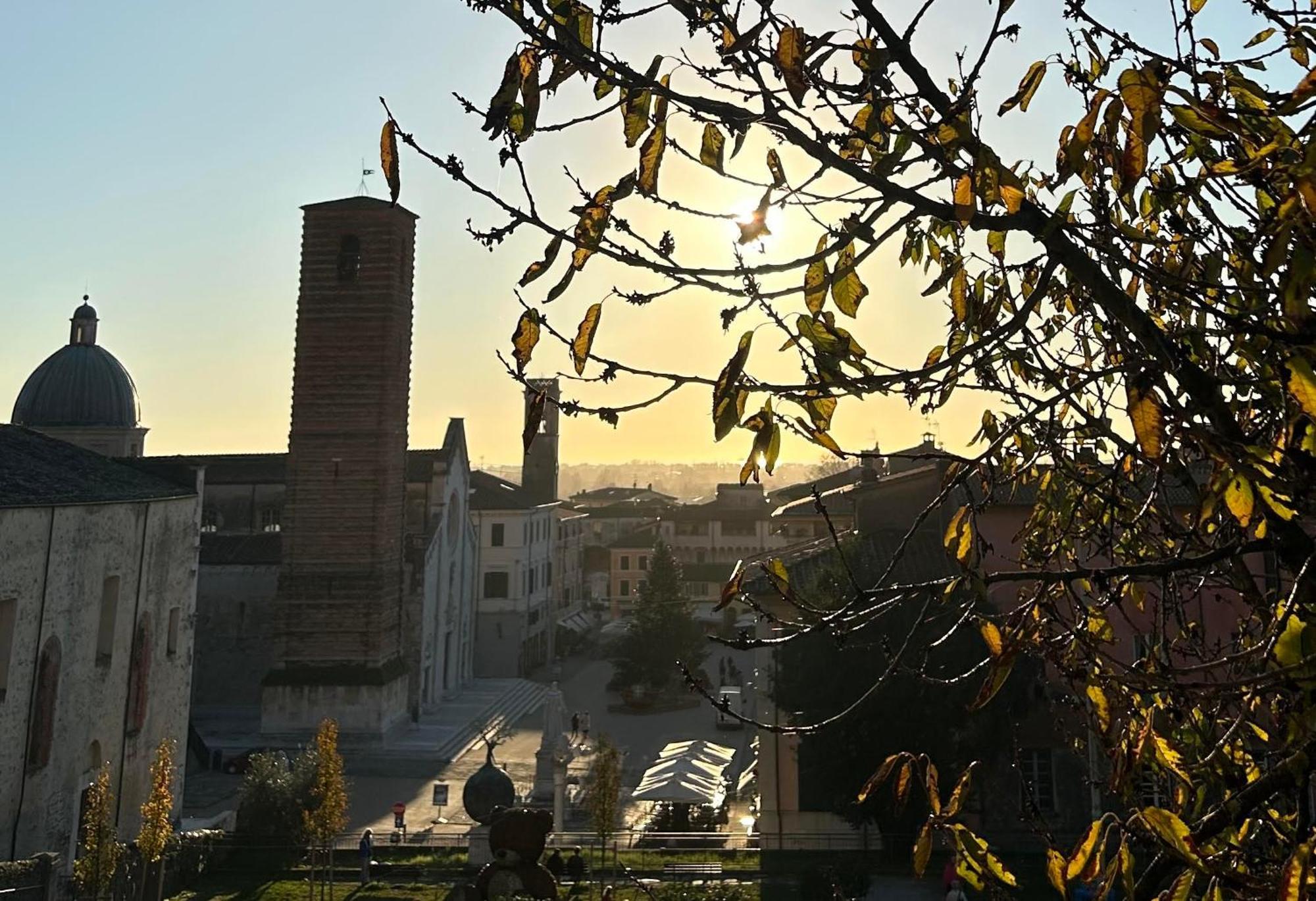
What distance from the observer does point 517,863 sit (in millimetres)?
13273

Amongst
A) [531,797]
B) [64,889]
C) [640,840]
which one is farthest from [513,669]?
[64,889]

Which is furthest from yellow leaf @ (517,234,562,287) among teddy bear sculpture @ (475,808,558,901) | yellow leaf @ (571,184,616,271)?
teddy bear sculpture @ (475,808,558,901)

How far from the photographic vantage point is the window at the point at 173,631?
2311 centimetres

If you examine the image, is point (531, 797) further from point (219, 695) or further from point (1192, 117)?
point (1192, 117)

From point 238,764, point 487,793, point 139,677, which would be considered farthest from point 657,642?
point 139,677

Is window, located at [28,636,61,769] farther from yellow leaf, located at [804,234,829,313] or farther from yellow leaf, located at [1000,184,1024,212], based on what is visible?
yellow leaf, located at [1000,184,1024,212]

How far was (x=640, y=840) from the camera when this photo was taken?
66.1 feet

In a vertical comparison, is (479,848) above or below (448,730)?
below

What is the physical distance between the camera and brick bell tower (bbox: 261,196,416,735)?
1193 inches

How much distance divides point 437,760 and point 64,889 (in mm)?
13820

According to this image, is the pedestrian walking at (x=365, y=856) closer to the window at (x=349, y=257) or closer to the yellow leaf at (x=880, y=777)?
the yellow leaf at (x=880, y=777)

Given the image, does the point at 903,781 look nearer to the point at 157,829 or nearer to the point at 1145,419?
the point at 1145,419

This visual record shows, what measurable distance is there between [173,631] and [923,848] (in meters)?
23.6

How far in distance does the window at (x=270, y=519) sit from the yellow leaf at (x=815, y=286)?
1508 inches
